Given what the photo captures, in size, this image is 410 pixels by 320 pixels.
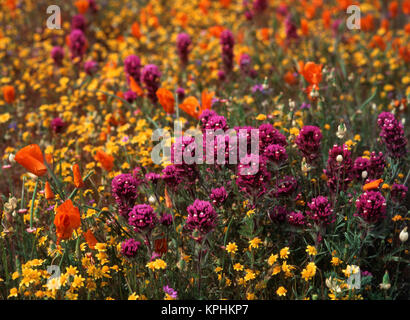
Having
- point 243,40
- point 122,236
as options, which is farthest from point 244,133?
point 243,40

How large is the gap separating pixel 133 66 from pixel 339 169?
2.07 m

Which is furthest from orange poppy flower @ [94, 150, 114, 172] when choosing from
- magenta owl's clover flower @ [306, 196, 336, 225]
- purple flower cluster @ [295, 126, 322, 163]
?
magenta owl's clover flower @ [306, 196, 336, 225]

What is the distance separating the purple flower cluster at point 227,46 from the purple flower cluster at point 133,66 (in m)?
0.84

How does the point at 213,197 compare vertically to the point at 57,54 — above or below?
below

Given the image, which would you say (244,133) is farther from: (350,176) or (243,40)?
(243,40)

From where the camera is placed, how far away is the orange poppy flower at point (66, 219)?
2.16 meters

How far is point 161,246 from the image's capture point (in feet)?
7.79

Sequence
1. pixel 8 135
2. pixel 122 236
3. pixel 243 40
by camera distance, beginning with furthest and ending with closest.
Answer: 1. pixel 243 40
2. pixel 8 135
3. pixel 122 236

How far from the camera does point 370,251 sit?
268 centimetres

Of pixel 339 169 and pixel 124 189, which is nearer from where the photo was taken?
pixel 124 189

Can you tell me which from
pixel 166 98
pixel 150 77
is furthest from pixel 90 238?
pixel 150 77

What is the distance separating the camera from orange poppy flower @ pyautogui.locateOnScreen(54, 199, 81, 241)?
2158 millimetres

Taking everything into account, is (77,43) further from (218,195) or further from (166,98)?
(218,195)

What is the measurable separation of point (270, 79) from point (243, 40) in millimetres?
1324
